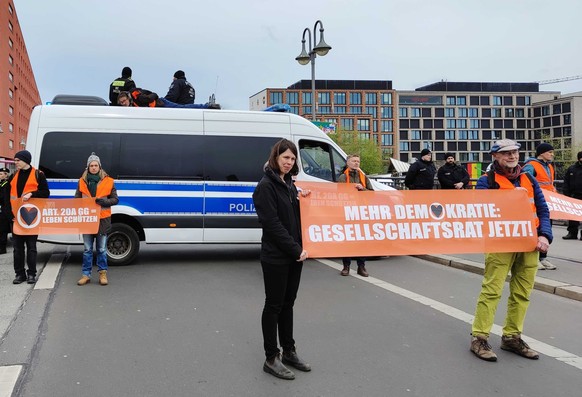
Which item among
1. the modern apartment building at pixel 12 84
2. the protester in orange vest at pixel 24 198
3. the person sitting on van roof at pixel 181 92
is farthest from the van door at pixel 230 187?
the modern apartment building at pixel 12 84

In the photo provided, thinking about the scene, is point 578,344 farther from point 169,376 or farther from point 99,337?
point 99,337

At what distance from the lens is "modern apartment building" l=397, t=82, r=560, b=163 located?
440ft

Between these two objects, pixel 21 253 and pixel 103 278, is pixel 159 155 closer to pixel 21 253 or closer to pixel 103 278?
pixel 103 278

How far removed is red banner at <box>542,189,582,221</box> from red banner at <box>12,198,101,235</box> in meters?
7.10

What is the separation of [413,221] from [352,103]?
5002 inches

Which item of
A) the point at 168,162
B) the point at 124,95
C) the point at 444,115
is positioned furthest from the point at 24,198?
the point at 444,115

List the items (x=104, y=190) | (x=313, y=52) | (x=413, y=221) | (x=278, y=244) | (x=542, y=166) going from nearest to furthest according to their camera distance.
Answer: (x=278, y=244), (x=413, y=221), (x=104, y=190), (x=542, y=166), (x=313, y=52)

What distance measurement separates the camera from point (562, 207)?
848 centimetres

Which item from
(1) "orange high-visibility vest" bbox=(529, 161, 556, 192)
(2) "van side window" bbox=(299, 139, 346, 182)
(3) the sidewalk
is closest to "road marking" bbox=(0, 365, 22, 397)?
(2) "van side window" bbox=(299, 139, 346, 182)

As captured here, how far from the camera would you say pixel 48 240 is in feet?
30.0

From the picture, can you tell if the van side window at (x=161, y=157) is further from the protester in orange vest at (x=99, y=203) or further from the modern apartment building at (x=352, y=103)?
the modern apartment building at (x=352, y=103)

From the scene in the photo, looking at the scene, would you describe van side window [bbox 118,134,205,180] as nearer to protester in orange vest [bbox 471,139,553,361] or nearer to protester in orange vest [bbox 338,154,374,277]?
protester in orange vest [bbox 338,154,374,277]

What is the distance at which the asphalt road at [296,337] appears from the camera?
407cm

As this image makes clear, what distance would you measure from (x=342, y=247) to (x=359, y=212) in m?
0.45
